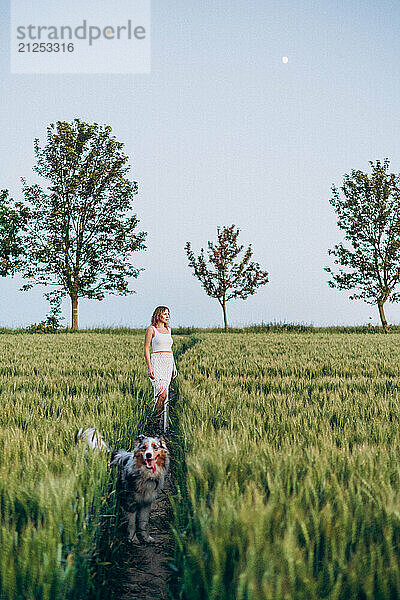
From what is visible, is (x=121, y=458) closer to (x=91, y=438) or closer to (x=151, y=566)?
(x=91, y=438)

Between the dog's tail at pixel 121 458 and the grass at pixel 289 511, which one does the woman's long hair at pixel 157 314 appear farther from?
the dog's tail at pixel 121 458

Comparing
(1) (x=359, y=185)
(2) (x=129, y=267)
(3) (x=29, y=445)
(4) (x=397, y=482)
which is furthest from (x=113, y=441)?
(1) (x=359, y=185)

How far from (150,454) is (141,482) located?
0.25 m

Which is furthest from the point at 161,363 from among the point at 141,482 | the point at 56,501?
the point at 56,501

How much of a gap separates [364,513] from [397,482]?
2.31ft

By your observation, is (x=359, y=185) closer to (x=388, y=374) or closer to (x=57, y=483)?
(x=388, y=374)

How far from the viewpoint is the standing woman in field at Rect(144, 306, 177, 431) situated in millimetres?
7441

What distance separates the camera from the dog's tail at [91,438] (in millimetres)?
3992

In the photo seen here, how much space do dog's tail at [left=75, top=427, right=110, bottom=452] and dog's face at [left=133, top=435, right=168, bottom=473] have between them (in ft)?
1.18

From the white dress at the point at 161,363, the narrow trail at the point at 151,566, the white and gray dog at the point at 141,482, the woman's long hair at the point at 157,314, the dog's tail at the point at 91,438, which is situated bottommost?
the narrow trail at the point at 151,566

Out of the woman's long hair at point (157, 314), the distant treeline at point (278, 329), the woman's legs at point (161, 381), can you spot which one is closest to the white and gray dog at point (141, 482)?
the woman's legs at point (161, 381)

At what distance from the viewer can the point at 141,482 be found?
142 inches

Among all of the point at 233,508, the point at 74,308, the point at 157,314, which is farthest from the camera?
the point at 74,308

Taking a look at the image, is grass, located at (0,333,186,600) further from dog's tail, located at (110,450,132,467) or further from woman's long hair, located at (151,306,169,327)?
woman's long hair, located at (151,306,169,327)
